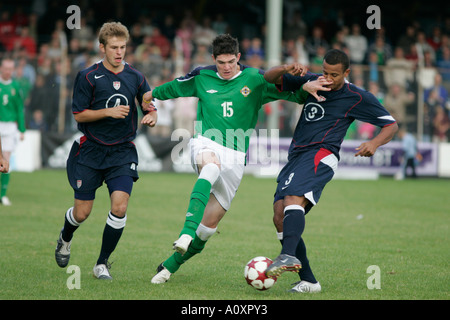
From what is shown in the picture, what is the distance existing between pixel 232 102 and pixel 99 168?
146 centimetres

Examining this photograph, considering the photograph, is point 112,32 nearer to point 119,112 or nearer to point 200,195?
point 119,112

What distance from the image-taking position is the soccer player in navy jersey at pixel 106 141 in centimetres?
646

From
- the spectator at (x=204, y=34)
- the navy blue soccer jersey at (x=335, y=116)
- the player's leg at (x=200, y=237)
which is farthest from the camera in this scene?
the spectator at (x=204, y=34)

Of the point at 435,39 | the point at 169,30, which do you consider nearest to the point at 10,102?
the point at 169,30

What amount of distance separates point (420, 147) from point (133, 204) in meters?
10.3

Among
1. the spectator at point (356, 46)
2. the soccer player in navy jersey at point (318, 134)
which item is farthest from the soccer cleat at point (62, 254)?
the spectator at point (356, 46)

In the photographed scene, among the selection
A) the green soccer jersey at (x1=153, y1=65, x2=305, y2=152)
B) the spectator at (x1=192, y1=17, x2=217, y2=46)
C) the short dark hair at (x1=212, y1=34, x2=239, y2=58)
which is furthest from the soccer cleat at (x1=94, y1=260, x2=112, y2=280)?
the spectator at (x1=192, y1=17, x2=217, y2=46)

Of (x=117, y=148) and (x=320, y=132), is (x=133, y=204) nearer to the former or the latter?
(x=117, y=148)

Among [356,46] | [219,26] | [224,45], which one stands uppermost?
[219,26]

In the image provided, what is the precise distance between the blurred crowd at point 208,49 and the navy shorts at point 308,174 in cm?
1297

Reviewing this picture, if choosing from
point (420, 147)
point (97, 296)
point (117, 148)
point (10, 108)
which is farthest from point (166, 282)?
point (420, 147)

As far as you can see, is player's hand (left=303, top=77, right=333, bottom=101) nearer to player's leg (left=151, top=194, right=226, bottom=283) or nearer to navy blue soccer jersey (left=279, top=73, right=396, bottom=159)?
navy blue soccer jersey (left=279, top=73, right=396, bottom=159)

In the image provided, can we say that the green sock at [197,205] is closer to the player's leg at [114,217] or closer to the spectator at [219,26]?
the player's leg at [114,217]

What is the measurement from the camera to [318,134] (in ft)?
19.9
